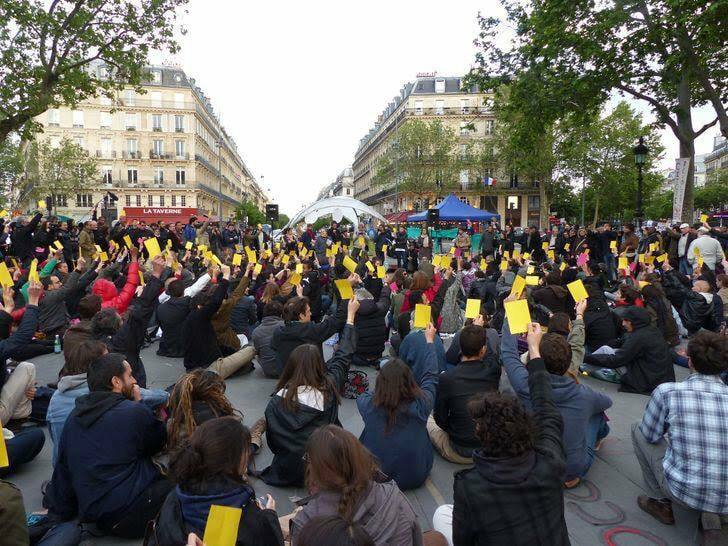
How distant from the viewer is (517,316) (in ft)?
11.8

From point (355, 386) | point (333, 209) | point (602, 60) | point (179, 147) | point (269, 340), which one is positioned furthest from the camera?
point (179, 147)

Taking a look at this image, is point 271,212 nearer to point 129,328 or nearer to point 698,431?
point 129,328

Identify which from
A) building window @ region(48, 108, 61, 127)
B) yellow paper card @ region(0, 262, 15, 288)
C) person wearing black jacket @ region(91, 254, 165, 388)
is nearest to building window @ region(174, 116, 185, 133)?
building window @ region(48, 108, 61, 127)

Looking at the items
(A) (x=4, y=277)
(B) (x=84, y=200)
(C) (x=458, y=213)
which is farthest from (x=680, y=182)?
(B) (x=84, y=200)

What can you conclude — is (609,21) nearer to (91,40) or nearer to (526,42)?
(526,42)

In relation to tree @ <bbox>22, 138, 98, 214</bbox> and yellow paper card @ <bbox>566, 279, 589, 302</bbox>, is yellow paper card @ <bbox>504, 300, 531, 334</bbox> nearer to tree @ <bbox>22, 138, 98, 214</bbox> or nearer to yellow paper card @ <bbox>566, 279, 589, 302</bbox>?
yellow paper card @ <bbox>566, 279, 589, 302</bbox>

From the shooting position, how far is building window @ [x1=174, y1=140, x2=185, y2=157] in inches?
2254

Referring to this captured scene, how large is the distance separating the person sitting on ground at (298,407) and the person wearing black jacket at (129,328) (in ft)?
7.02

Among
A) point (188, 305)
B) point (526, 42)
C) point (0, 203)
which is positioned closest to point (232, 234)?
point (526, 42)

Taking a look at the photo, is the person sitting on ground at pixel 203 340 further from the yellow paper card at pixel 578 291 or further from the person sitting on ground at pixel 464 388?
the yellow paper card at pixel 578 291

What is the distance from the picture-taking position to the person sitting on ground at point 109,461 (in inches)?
113

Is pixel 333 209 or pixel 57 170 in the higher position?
pixel 57 170

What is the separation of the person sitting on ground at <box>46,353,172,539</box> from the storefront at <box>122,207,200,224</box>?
5515 centimetres

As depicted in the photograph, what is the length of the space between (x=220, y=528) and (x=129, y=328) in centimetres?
373
